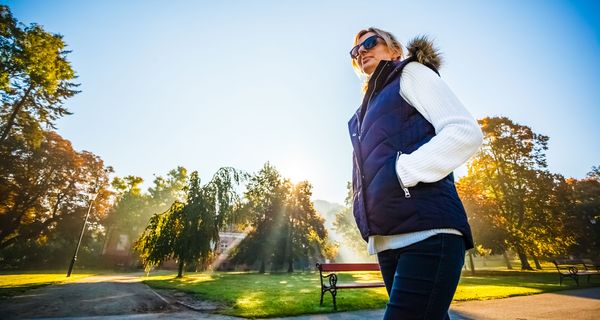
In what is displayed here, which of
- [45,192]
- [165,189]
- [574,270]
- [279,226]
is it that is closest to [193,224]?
[279,226]

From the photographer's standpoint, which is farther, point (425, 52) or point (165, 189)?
point (165, 189)

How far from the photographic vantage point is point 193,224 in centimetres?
1677

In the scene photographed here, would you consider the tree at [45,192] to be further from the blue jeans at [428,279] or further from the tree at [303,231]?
the blue jeans at [428,279]

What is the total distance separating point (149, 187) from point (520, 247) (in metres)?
63.8

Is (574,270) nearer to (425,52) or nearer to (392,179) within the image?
(425,52)

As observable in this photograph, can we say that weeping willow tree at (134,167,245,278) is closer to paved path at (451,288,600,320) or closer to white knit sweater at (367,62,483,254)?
paved path at (451,288,600,320)

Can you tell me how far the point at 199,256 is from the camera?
53.8 ft

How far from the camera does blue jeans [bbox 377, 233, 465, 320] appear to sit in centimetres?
107

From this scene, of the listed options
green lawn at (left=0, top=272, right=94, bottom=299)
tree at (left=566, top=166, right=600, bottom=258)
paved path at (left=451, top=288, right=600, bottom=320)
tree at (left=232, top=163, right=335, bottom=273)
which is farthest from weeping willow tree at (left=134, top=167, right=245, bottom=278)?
tree at (left=566, top=166, right=600, bottom=258)

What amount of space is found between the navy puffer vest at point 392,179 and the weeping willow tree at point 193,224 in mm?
16997

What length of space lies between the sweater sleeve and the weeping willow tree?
17.4 meters

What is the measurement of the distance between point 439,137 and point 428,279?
590 mm

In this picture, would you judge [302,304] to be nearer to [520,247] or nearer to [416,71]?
[416,71]

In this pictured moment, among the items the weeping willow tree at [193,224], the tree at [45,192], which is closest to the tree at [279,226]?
the weeping willow tree at [193,224]
